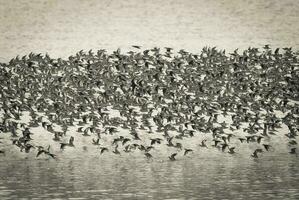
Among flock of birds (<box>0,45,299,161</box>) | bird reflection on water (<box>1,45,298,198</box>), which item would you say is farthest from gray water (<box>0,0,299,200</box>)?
bird reflection on water (<box>1,45,298,198</box>)

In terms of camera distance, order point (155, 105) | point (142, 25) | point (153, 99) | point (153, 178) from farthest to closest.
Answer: point (142, 25), point (153, 99), point (155, 105), point (153, 178)

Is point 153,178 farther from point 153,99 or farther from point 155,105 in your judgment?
point 153,99

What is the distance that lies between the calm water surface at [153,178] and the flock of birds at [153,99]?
158 centimetres

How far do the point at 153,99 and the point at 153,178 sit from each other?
488 inches

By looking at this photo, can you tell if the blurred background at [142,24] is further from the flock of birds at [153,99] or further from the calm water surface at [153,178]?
the calm water surface at [153,178]

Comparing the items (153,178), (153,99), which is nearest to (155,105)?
(153,99)

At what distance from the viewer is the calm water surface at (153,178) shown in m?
19.3

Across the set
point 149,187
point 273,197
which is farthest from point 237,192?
point 149,187

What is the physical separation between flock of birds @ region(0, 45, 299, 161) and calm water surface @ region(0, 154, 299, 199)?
158 centimetres

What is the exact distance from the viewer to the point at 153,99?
3391 cm

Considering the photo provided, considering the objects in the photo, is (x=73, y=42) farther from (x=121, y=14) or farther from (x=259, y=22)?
(x=259, y=22)

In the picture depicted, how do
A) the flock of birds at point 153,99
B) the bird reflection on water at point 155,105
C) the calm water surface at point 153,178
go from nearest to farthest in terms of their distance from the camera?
1. the calm water surface at point 153,178
2. the bird reflection on water at point 155,105
3. the flock of birds at point 153,99

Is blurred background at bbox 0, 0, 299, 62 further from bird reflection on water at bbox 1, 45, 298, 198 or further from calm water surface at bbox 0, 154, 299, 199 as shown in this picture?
calm water surface at bbox 0, 154, 299, 199

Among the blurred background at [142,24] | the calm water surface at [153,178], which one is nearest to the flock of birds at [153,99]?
the blurred background at [142,24]
